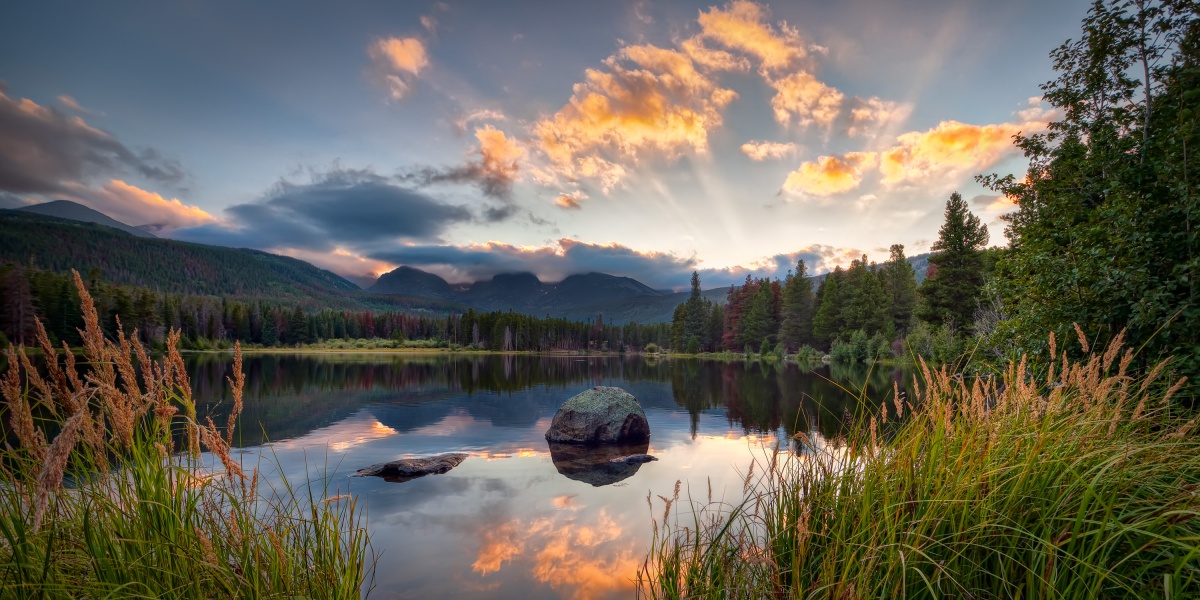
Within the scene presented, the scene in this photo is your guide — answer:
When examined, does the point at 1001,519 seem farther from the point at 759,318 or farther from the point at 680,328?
the point at 680,328

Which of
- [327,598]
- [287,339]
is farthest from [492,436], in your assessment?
[287,339]

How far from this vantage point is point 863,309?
65.4 m

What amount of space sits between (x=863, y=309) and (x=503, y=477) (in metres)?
64.8

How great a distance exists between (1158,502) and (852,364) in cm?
5994

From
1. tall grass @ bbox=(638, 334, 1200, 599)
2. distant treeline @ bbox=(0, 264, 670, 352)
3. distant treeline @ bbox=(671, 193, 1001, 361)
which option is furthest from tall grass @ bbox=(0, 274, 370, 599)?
distant treeline @ bbox=(0, 264, 670, 352)

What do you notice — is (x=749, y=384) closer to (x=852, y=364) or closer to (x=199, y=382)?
(x=852, y=364)

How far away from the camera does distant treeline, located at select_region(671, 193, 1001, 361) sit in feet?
130

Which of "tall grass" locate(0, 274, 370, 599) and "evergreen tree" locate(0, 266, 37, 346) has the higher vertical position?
"evergreen tree" locate(0, 266, 37, 346)

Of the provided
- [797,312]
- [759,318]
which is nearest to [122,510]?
[797,312]

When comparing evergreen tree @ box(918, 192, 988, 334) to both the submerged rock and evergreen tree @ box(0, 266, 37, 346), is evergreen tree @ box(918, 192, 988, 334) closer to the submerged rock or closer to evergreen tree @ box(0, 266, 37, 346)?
the submerged rock

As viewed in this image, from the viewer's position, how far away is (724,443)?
54.5ft

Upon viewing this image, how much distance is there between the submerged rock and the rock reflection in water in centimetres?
299

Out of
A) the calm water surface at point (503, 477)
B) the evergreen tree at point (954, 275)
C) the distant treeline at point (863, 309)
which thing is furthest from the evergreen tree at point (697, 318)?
the calm water surface at point (503, 477)

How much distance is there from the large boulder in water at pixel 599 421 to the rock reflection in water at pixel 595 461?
0.27m
